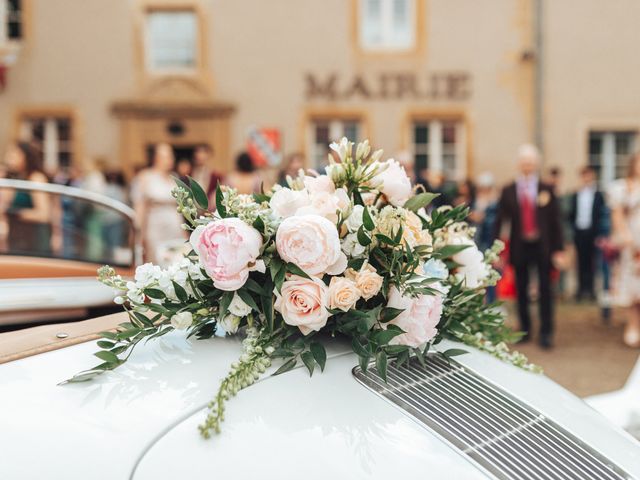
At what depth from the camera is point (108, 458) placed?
1360 mm

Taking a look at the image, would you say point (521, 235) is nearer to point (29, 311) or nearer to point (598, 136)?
point (29, 311)

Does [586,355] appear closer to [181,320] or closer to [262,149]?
[181,320]

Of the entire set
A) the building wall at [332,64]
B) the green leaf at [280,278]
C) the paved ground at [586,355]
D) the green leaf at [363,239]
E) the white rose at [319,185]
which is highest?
the building wall at [332,64]

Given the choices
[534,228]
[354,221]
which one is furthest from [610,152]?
[354,221]

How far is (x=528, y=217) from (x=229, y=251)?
631 centimetres

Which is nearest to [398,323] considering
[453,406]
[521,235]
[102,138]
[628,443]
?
[453,406]

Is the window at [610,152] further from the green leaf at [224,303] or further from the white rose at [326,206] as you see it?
the green leaf at [224,303]

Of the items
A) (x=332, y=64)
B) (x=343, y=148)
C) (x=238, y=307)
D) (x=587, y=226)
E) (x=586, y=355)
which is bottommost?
(x=586, y=355)

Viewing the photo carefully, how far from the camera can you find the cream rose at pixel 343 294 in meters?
1.68

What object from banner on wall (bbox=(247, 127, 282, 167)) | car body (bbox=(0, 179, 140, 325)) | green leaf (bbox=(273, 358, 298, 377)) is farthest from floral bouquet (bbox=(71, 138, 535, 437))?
banner on wall (bbox=(247, 127, 282, 167))

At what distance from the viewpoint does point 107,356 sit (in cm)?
160

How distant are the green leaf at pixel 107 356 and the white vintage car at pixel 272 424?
27mm

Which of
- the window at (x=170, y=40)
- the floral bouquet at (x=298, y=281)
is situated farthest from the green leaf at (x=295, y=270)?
the window at (x=170, y=40)

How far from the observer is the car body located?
255 cm
